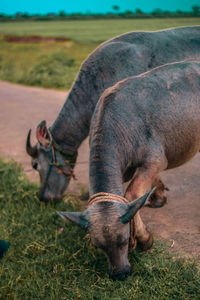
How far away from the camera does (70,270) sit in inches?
163

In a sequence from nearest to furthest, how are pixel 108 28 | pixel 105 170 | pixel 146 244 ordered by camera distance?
pixel 105 170 → pixel 146 244 → pixel 108 28

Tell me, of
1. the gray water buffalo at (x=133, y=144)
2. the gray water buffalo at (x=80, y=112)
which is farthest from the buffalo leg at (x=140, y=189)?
the gray water buffalo at (x=80, y=112)

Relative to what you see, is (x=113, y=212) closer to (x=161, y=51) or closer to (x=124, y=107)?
(x=124, y=107)

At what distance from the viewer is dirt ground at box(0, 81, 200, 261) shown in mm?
4727

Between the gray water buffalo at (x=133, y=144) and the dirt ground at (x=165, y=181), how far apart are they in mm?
596

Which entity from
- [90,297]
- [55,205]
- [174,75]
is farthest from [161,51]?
Answer: [90,297]

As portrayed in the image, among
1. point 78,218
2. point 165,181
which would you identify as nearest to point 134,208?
point 78,218

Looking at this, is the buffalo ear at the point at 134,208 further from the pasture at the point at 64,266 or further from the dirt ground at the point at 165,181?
the dirt ground at the point at 165,181

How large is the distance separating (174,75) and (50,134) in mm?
2012

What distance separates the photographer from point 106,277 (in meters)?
3.87

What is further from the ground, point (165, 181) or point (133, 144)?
point (133, 144)

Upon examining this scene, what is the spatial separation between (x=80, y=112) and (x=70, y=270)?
244 cm

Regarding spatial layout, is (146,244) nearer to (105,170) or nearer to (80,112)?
(105,170)

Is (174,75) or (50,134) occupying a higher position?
(174,75)
